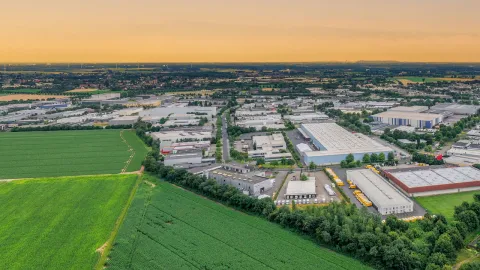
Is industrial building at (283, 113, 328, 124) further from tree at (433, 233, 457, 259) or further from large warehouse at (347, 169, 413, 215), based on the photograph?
tree at (433, 233, 457, 259)

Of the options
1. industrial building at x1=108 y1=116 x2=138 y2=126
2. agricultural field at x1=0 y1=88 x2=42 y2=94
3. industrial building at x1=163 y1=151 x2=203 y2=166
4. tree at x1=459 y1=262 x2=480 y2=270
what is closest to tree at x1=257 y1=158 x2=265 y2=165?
industrial building at x1=163 y1=151 x2=203 y2=166

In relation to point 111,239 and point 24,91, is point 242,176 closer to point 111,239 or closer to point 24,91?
point 111,239

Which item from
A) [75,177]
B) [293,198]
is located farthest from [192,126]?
[293,198]

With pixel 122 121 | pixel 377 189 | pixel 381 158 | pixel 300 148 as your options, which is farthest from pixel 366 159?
pixel 122 121

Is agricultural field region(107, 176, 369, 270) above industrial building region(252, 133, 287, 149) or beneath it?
beneath

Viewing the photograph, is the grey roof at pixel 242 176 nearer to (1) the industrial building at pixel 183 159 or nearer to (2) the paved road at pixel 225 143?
(1) the industrial building at pixel 183 159

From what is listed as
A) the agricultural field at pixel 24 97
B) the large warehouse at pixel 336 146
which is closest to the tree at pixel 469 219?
the large warehouse at pixel 336 146

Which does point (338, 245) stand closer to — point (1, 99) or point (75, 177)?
point (75, 177)
